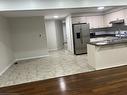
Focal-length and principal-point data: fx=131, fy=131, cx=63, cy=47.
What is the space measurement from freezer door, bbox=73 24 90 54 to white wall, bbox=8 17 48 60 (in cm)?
177

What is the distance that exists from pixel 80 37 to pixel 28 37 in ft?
9.26

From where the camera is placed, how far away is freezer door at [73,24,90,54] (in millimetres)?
7078

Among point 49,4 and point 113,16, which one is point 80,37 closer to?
point 113,16

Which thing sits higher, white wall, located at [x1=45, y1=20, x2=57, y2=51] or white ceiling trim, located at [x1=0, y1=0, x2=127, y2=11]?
white ceiling trim, located at [x1=0, y1=0, x2=127, y2=11]

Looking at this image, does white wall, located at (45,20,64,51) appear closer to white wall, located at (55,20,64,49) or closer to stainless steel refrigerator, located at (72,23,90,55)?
white wall, located at (55,20,64,49)

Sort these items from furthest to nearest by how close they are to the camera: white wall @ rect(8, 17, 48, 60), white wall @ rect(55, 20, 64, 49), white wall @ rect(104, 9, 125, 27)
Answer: white wall @ rect(55, 20, 64, 49)
white wall @ rect(8, 17, 48, 60)
white wall @ rect(104, 9, 125, 27)

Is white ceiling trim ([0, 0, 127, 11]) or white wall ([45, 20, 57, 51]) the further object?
white wall ([45, 20, 57, 51])

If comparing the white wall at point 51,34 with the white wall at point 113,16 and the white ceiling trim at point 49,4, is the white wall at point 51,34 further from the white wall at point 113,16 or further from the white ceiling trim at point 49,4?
the white ceiling trim at point 49,4

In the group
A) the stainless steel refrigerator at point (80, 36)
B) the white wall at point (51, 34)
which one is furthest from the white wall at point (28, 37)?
the white wall at point (51, 34)

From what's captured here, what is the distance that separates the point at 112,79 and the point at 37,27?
5033 millimetres

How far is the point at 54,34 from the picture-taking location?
944cm

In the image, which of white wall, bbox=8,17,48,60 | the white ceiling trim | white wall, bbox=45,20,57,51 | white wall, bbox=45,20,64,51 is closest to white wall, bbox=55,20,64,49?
white wall, bbox=45,20,64,51

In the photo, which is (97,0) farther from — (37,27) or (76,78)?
(37,27)

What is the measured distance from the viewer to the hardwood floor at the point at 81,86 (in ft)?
9.45
